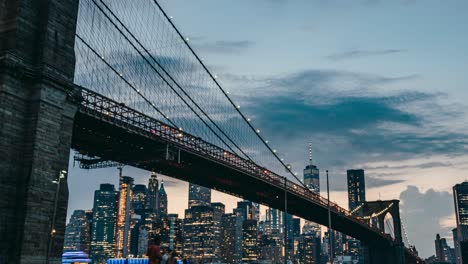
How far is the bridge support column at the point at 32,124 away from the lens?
28781 mm

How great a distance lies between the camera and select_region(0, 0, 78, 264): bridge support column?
94.4ft

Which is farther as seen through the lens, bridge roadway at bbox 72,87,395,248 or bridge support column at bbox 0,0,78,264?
bridge roadway at bbox 72,87,395,248

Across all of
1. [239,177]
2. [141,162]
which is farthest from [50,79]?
[239,177]

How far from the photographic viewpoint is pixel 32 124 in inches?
1185

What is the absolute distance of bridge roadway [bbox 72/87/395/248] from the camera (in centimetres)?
4681

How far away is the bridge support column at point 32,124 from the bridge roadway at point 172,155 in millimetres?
10470

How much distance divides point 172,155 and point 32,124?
84.3ft

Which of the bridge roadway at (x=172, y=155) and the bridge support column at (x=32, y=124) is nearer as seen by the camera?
the bridge support column at (x=32, y=124)

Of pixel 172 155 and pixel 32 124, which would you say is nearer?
pixel 32 124

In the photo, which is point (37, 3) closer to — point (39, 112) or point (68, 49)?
point (68, 49)

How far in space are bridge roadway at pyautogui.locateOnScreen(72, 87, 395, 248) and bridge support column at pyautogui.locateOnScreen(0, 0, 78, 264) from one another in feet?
34.4

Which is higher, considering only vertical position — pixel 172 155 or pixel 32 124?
pixel 172 155

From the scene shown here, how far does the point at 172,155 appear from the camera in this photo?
181 feet

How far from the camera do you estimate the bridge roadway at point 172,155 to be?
46.8m
